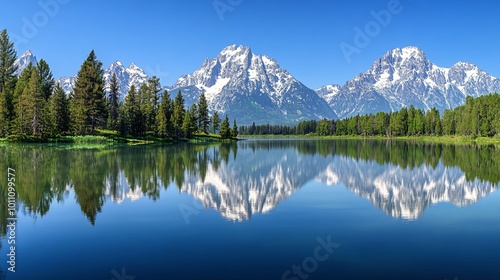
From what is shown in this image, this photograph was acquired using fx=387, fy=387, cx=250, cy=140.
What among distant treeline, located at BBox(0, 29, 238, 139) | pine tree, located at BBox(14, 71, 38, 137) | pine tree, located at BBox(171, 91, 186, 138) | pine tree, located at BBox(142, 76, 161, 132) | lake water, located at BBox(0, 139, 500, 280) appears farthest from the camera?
pine tree, located at BBox(171, 91, 186, 138)

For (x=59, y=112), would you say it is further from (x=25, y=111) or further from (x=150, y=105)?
(x=150, y=105)

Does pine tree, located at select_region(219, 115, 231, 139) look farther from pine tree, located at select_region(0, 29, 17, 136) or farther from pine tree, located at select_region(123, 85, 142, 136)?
pine tree, located at select_region(0, 29, 17, 136)

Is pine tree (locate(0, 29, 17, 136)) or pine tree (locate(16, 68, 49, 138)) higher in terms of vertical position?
pine tree (locate(0, 29, 17, 136))

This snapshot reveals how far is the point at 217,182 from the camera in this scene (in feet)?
114

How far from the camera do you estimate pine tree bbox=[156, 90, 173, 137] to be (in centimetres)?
12600

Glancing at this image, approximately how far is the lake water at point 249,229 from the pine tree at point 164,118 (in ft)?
302

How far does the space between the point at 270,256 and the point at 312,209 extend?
394 inches

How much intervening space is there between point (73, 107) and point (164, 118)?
109 feet

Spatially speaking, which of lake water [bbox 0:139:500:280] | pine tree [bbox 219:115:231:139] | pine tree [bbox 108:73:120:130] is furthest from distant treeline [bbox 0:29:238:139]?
lake water [bbox 0:139:500:280]

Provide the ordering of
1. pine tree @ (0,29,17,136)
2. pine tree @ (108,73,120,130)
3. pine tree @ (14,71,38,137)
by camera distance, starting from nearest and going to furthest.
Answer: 1. pine tree @ (14,71,38,137)
2. pine tree @ (0,29,17,136)
3. pine tree @ (108,73,120,130)

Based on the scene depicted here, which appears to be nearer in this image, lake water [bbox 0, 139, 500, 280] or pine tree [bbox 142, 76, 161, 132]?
lake water [bbox 0, 139, 500, 280]

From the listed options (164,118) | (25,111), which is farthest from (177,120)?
(25,111)

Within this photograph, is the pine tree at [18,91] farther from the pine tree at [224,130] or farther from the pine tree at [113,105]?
the pine tree at [224,130]

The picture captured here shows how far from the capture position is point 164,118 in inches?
4963
